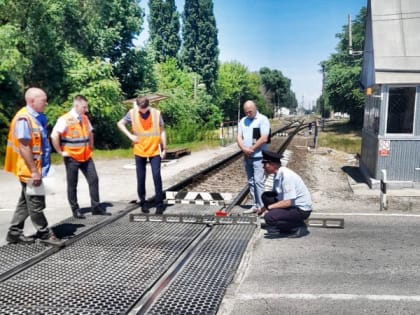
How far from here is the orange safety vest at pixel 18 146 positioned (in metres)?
5.20

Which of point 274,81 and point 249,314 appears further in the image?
point 274,81

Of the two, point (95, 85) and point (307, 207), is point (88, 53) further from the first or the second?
point (307, 207)

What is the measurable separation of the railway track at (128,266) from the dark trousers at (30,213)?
247 mm

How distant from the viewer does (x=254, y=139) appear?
7.14 meters

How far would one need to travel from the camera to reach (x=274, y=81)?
119 m

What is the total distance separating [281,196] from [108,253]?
255 centimetres

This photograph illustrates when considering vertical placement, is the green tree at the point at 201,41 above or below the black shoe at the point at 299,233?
above

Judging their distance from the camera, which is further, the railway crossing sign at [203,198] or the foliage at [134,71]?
the foliage at [134,71]

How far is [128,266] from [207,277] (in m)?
0.99

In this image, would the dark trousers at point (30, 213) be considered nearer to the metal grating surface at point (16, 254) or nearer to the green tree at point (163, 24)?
the metal grating surface at point (16, 254)

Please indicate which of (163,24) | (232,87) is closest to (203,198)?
(163,24)

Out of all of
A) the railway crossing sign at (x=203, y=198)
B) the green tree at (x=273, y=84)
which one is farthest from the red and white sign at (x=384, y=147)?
the green tree at (x=273, y=84)

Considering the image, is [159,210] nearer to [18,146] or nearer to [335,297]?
[18,146]

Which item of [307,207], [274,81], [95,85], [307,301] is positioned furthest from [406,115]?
[274,81]
